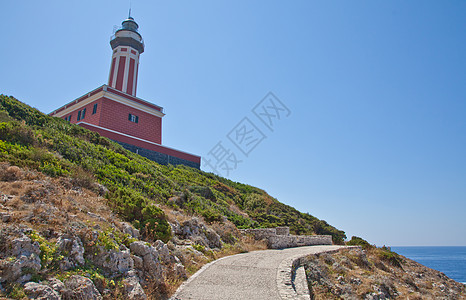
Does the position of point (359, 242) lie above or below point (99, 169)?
below

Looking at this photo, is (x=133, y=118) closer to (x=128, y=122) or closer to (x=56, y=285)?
(x=128, y=122)

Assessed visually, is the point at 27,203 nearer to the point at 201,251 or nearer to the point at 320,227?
the point at 201,251

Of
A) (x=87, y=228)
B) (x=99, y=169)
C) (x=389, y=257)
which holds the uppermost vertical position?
(x=99, y=169)

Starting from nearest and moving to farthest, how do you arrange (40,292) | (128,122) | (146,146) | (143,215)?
(40,292)
(143,215)
(146,146)
(128,122)

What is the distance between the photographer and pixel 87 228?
6.19m

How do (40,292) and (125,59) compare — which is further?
(125,59)

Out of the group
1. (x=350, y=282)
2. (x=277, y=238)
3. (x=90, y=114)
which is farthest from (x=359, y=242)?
(x=90, y=114)

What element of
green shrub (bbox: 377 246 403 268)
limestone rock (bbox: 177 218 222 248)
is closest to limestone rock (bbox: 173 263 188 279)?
limestone rock (bbox: 177 218 222 248)

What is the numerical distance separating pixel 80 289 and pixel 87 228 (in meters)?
1.71

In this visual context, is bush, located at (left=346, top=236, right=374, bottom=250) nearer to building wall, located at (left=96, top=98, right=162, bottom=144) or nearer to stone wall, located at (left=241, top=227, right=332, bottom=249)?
stone wall, located at (left=241, top=227, right=332, bottom=249)

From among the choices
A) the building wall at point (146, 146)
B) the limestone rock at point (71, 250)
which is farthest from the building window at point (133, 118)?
the limestone rock at point (71, 250)

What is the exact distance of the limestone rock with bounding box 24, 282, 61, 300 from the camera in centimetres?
418

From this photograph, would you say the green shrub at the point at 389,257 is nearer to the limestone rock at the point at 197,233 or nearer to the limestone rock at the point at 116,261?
the limestone rock at the point at 197,233

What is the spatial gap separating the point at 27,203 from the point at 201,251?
5.59 m
